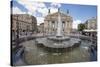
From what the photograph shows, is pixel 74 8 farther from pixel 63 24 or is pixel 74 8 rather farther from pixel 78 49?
pixel 78 49

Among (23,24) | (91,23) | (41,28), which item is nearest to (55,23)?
(41,28)

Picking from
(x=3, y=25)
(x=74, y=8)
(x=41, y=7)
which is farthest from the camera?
(x=74, y=8)

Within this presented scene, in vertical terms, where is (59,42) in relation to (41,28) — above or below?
below

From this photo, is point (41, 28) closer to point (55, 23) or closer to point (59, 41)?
point (55, 23)

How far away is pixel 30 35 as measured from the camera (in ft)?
7.07

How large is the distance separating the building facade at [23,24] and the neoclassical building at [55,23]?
0.54ft

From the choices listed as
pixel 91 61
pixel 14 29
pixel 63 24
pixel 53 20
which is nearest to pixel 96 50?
pixel 91 61

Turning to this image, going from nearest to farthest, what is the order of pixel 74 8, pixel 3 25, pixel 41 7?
1. pixel 3 25
2. pixel 41 7
3. pixel 74 8

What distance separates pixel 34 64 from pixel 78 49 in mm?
662

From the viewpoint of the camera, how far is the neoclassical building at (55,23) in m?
2.22

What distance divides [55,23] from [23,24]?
438 mm

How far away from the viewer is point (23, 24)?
6.93 feet

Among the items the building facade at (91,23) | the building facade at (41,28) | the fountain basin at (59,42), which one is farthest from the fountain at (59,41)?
Result: the building facade at (91,23)

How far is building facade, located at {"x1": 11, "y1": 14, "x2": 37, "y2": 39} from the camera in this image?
206 centimetres
